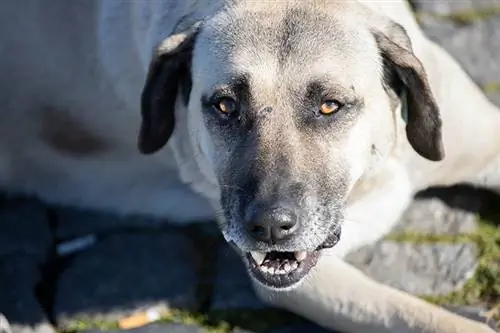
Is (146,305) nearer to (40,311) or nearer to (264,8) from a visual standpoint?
(40,311)

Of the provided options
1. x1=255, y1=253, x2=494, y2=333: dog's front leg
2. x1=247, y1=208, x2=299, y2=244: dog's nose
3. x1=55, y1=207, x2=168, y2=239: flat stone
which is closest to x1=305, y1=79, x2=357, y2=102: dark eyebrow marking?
x1=247, y1=208, x2=299, y2=244: dog's nose

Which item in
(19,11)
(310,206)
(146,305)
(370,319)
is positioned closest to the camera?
(310,206)

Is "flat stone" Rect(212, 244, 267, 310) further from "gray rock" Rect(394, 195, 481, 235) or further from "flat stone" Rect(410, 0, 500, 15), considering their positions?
"flat stone" Rect(410, 0, 500, 15)

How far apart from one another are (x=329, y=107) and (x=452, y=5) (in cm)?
148

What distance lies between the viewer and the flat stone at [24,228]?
3590 mm

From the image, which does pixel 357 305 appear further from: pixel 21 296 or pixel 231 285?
pixel 21 296

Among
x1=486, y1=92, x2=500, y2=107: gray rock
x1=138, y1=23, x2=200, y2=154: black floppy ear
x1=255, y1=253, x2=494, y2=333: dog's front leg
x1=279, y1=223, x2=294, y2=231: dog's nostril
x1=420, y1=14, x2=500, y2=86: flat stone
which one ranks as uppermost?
x1=138, y1=23, x2=200, y2=154: black floppy ear

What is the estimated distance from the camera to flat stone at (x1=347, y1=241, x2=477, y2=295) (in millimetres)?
3330

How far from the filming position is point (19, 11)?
3.64 m

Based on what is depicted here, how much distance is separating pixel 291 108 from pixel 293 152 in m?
0.11

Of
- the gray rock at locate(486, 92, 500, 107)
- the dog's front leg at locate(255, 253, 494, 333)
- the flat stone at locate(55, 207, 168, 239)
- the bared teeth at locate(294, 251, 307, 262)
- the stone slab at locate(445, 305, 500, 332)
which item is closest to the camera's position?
the bared teeth at locate(294, 251, 307, 262)

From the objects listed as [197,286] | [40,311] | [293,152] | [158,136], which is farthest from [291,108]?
[40,311]

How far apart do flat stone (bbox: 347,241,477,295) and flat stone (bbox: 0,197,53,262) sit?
97 cm

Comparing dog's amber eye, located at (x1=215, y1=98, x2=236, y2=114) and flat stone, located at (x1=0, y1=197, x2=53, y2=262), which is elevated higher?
dog's amber eye, located at (x1=215, y1=98, x2=236, y2=114)
